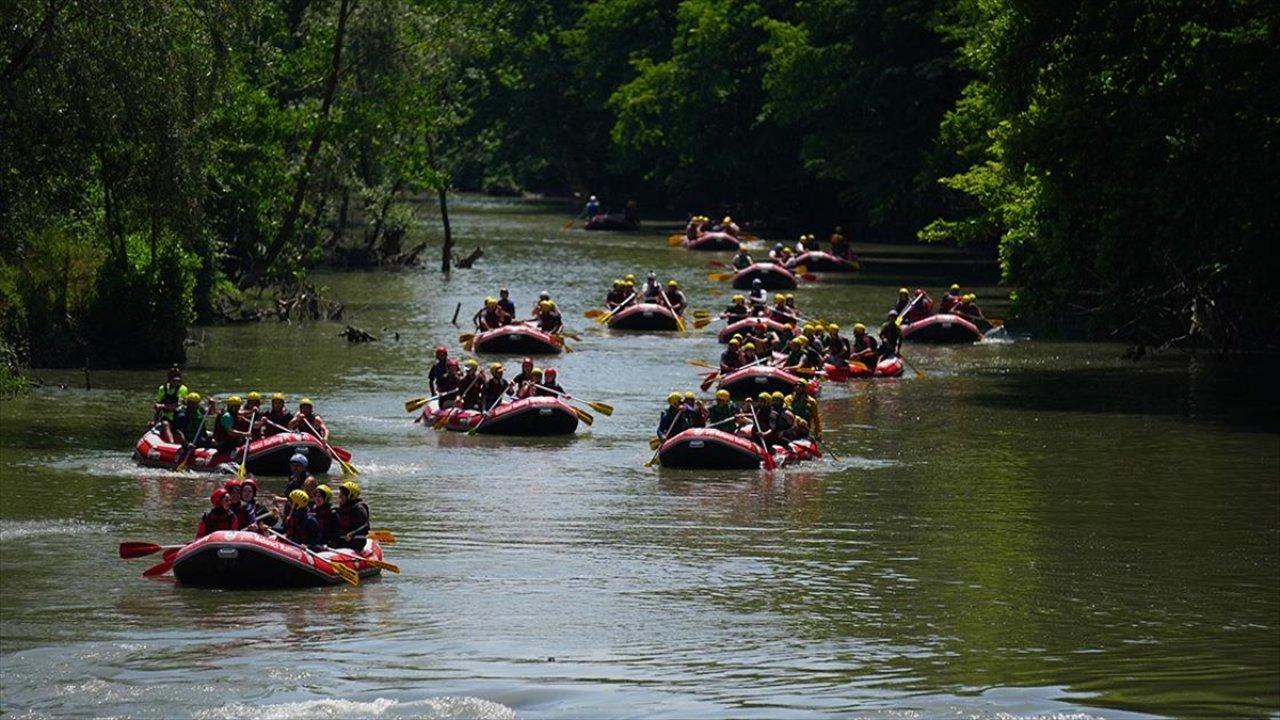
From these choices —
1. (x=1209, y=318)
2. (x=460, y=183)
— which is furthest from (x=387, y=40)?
(x=460, y=183)

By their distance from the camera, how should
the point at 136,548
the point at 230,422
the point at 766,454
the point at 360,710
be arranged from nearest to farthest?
the point at 360,710
the point at 136,548
the point at 230,422
the point at 766,454

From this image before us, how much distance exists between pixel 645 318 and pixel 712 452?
22.3 m

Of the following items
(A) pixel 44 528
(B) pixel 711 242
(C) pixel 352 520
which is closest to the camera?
(C) pixel 352 520

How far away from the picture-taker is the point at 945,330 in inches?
2181

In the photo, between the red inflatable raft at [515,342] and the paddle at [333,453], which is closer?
the paddle at [333,453]

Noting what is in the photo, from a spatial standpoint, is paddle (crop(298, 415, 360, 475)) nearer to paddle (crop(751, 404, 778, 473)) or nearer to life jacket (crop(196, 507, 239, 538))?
paddle (crop(751, 404, 778, 473))

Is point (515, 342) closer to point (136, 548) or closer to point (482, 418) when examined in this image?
point (482, 418)

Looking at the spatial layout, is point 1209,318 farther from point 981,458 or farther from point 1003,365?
point 981,458

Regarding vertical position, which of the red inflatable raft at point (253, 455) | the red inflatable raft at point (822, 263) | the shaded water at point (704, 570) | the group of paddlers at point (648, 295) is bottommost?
the shaded water at point (704, 570)

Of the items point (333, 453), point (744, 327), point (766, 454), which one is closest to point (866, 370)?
point (744, 327)

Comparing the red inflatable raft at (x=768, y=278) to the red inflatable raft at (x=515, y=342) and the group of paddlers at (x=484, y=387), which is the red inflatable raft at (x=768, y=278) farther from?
the group of paddlers at (x=484, y=387)

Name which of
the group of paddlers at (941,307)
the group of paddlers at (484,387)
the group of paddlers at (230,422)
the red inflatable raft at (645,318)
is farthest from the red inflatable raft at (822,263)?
the group of paddlers at (230,422)

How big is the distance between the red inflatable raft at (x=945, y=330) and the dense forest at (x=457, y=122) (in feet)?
6.11

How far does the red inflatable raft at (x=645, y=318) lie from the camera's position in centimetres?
5812
